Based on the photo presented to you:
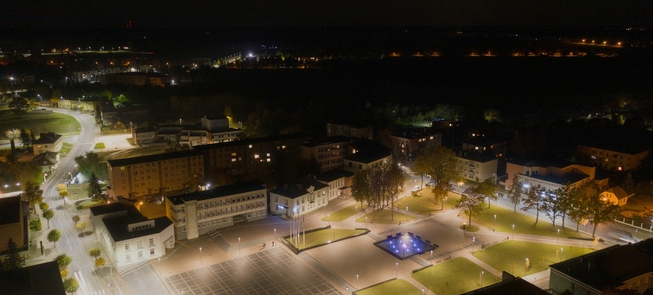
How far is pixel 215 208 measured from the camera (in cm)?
1634

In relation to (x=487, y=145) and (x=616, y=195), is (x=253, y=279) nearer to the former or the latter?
(x=616, y=195)

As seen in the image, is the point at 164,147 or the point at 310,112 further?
the point at 310,112

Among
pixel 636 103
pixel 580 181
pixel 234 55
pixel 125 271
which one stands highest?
pixel 234 55

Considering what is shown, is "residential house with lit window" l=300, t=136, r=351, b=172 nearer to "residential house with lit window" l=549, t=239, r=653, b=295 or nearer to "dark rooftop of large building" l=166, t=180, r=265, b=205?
"dark rooftop of large building" l=166, t=180, r=265, b=205

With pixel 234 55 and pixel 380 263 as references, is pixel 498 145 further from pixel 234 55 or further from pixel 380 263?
pixel 234 55

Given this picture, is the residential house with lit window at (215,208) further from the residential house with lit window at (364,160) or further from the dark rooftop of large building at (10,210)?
the residential house with lit window at (364,160)

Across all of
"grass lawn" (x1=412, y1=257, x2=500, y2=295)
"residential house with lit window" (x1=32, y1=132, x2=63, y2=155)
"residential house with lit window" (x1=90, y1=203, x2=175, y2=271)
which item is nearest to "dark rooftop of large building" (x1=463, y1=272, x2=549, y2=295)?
"grass lawn" (x1=412, y1=257, x2=500, y2=295)

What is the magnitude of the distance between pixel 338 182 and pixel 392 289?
313 inches

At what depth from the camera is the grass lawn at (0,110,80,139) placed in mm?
30500

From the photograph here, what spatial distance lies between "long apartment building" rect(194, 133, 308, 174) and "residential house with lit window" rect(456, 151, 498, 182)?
27.6 feet

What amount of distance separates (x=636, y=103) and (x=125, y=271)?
3625cm

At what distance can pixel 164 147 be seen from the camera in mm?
27266

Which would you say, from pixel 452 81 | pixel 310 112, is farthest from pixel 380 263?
pixel 452 81

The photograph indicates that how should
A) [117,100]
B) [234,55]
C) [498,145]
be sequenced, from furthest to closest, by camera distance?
[234,55] < [117,100] < [498,145]
